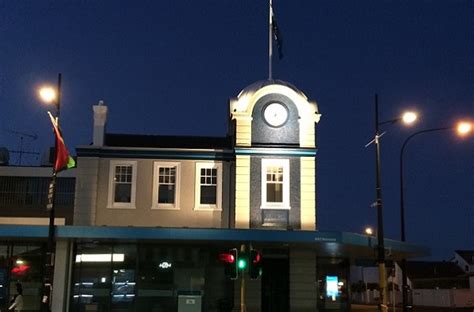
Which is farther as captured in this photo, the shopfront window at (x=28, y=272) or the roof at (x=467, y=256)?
the roof at (x=467, y=256)

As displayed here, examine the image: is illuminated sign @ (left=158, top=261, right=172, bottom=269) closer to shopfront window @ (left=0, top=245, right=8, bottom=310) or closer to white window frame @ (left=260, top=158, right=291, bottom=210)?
white window frame @ (left=260, top=158, right=291, bottom=210)

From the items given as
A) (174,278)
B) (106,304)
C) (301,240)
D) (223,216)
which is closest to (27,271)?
(106,304)

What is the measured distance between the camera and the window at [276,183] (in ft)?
91.1

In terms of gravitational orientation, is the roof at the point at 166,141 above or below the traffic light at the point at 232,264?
above

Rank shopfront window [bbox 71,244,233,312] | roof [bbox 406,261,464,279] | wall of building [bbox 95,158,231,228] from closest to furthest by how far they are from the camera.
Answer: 1. shopfront window [bbox 71,244,233,312]
2. wall of building [bbox 95,158,231,228]
3. roof [bbox 406,261,464,279]

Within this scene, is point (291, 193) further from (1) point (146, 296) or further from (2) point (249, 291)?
(1) point (146, 296)

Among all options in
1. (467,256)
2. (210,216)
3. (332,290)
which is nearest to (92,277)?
(210,216)

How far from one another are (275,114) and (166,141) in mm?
5573

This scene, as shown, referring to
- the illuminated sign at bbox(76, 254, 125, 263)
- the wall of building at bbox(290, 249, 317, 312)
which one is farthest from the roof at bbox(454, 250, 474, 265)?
the illuminated sign at bbox(76, 254, 125, 263)

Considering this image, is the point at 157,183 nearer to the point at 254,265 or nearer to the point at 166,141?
the point at 166,141

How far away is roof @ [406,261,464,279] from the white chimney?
62.0m

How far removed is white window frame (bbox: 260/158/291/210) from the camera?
27719 mm

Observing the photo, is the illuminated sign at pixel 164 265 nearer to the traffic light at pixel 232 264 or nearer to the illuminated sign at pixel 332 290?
the illuminated sign at pixel 332 290

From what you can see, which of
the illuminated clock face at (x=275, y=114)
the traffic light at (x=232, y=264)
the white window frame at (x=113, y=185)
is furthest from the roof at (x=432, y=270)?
the traffic light at (x=232, y=264)
